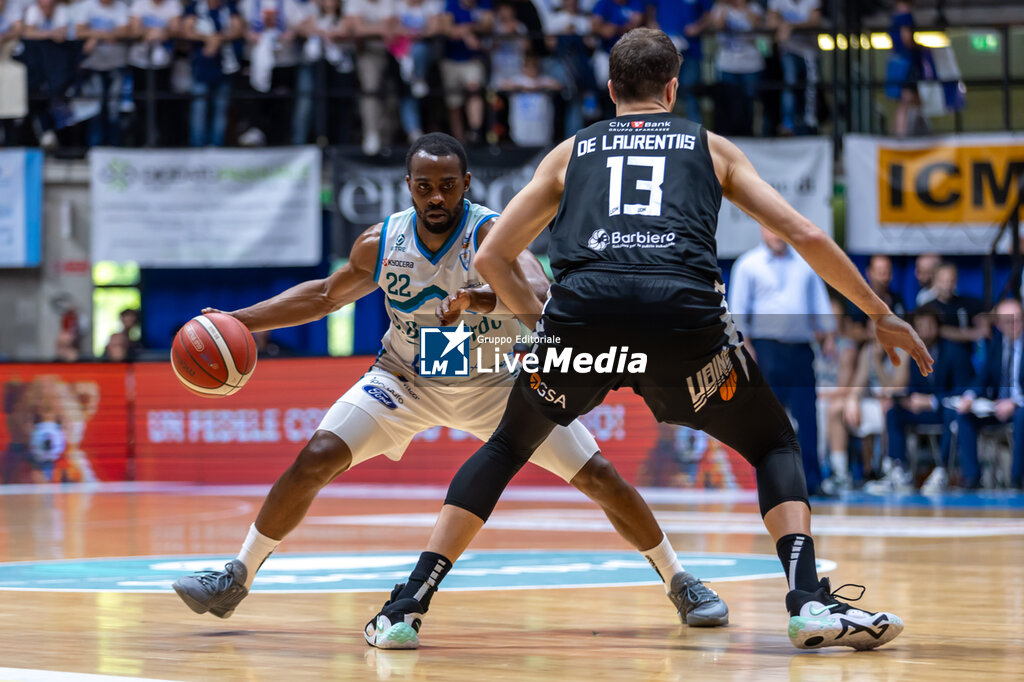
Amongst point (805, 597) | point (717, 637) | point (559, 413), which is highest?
point (559, 413)

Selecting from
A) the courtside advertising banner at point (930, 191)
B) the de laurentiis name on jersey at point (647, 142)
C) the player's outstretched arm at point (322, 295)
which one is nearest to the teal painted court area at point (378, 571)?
the player's outstretched arm at point (322, 295)

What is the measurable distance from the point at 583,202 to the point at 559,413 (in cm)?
67

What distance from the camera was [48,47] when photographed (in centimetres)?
1789

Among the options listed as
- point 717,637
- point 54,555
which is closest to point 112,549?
point 54,555

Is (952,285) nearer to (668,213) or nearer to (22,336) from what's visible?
(668,213)

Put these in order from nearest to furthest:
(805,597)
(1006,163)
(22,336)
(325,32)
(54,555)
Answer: (805,597), (54,555), (1006,163), (325,32), (22,336)

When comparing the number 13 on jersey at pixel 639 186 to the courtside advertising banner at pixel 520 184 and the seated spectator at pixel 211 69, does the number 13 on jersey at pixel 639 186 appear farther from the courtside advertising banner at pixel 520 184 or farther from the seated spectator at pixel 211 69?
the seated spectator at pixel 211 69

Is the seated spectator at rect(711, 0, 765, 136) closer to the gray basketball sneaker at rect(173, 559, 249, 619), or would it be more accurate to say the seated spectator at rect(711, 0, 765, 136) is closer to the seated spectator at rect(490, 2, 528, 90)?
the seated spectator at rect(490, 2, 528, 90)

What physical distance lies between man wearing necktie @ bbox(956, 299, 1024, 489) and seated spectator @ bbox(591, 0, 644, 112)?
5909 millimetres

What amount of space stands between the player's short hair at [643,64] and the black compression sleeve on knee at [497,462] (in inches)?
41.2

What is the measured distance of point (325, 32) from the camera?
57.9ft

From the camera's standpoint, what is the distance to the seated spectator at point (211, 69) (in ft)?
57.9

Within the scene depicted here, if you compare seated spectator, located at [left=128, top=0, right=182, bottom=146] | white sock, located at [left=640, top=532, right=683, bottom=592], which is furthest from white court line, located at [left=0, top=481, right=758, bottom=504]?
white sock, located at [left=640, top=532, right=683, bottom=592]

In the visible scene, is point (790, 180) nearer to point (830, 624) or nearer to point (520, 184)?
point (520, 184)
